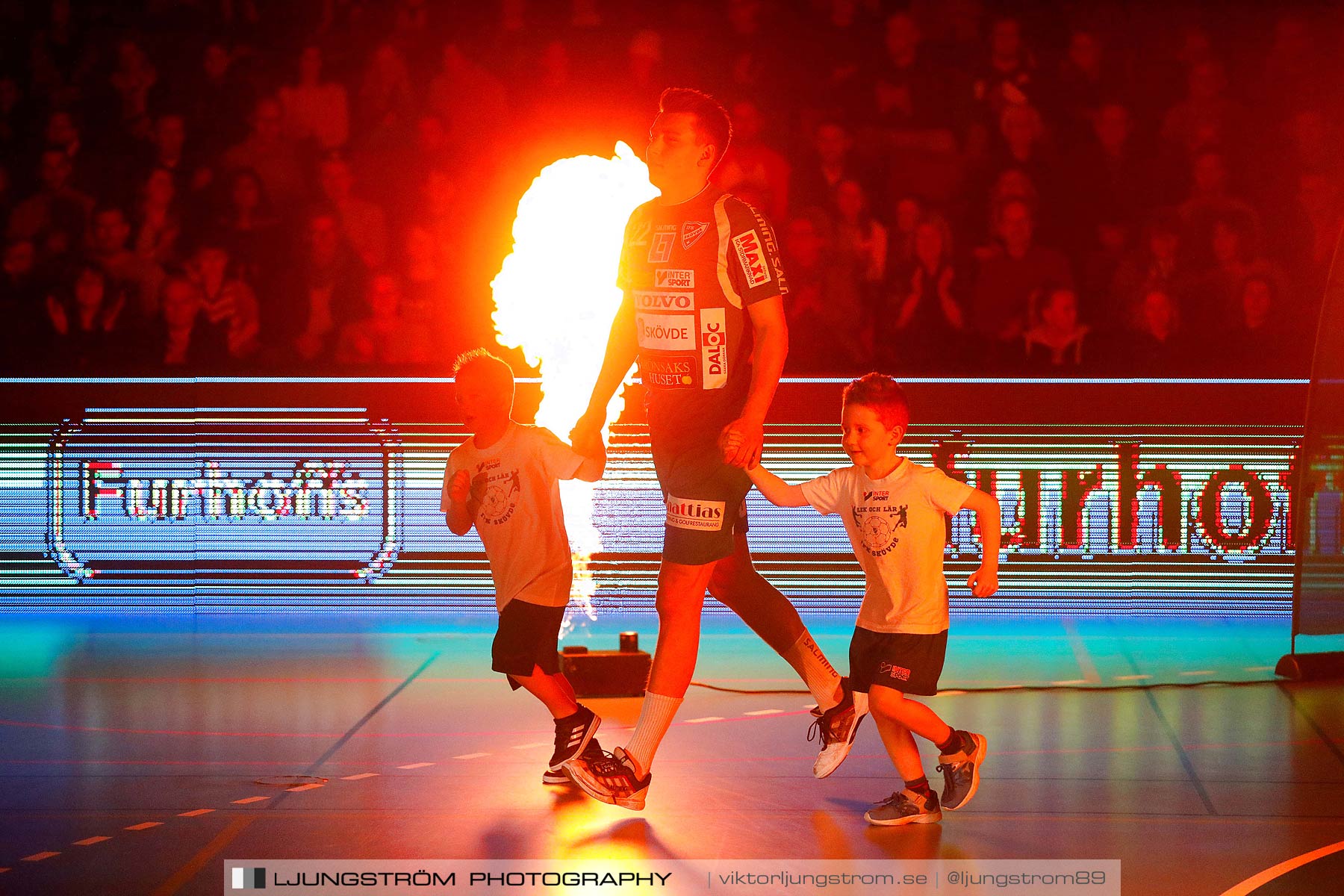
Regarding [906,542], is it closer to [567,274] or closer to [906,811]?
[906,811]

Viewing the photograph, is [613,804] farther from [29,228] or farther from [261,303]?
[29,228]

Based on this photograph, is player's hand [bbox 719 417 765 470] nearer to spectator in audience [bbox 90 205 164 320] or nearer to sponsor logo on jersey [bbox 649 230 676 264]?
sponsor logo on jersey [bbox 649 230 676 264]

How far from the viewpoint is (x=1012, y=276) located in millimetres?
10445

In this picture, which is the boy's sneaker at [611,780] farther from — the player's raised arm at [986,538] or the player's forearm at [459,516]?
the player's raised arm at [986,538]

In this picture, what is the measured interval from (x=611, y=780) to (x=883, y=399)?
1.38 m

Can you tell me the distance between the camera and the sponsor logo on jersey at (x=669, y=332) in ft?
15.6

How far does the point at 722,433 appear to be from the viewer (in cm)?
465

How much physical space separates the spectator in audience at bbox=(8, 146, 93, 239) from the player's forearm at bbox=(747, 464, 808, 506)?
27.2ft

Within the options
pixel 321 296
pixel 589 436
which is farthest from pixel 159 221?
pixel 589 436

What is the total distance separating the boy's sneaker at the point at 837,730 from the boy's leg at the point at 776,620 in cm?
5

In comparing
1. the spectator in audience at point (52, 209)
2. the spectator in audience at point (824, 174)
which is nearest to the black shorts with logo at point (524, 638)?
the spectator in audience at point (824, 174)

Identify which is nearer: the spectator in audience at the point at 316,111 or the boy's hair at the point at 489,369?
the boy's hair at the point at 489,369

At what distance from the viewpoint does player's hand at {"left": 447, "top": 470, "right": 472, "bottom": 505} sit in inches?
197

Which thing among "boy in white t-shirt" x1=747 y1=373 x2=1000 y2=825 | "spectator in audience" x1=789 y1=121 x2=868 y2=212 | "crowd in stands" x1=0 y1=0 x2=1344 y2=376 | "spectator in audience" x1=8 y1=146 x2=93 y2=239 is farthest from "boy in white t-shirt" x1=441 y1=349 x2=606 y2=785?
"spectator in audience" x1=8 y1=146 x2=93 y2=239
